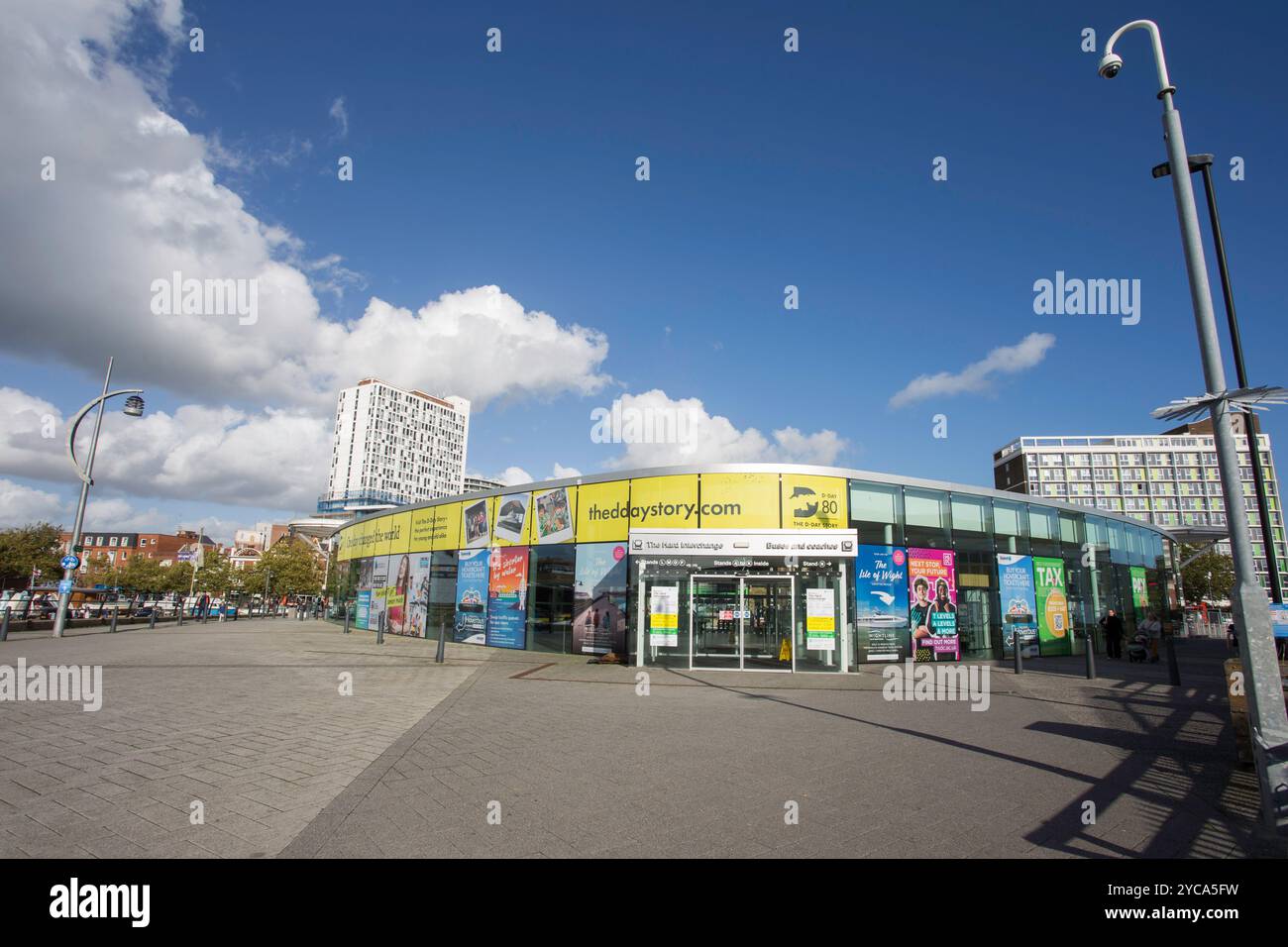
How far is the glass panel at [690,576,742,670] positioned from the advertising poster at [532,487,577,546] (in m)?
5.50

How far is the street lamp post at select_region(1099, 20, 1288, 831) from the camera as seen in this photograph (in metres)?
5.25

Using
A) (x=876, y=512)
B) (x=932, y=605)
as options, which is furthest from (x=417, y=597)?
(x=932, y=605)

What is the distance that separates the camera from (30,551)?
45.1 meters

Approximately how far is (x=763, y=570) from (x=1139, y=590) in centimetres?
2453

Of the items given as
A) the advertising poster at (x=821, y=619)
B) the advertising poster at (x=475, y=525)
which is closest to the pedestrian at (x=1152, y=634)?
the advertising poster at (x=821, y=619)

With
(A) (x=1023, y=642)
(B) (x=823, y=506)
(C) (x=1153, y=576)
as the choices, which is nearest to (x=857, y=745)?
(B) (x=823, y=506)

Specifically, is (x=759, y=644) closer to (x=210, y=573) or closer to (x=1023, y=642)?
(x=1023, y=642)

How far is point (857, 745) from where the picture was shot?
8188 millimetres

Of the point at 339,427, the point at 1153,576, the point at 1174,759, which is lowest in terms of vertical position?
the point at 1174,759

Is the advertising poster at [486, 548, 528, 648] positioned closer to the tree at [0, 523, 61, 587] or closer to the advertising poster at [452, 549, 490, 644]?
the advertising poster at [452, 549, 490, 644]

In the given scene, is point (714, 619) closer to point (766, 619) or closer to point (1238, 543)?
point (766, 619)

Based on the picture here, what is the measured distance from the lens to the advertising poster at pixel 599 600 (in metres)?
20.0

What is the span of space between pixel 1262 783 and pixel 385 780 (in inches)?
299

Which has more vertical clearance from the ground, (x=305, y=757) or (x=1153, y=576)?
(x=1153, y=576)
